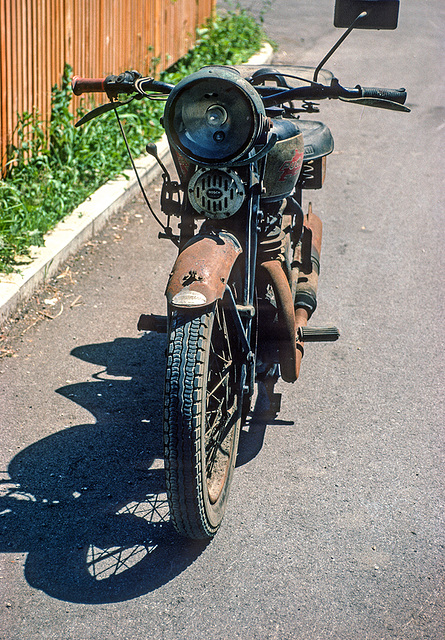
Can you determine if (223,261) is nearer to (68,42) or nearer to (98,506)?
(98,506)

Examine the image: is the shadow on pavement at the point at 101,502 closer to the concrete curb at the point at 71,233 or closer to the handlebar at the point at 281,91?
the concrete curb at the point at 71,233

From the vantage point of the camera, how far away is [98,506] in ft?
10.7

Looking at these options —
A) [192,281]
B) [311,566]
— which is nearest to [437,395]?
[311,566]

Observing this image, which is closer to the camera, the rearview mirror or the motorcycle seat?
the rearview mirror

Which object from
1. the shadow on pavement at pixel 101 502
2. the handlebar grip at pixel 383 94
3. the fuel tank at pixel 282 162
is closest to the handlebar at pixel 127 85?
the fuel tank at pixel 282 162

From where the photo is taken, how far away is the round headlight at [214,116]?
108 inches

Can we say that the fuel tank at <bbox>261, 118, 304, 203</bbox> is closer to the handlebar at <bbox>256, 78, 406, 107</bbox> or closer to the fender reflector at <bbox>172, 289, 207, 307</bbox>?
the handlebar at <bbox>256, 78, 406, 107</bbox>

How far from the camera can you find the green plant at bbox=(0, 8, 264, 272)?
5355mm

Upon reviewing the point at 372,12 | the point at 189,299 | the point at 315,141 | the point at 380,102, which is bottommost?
the point at 189,299

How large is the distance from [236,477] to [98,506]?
66 cm

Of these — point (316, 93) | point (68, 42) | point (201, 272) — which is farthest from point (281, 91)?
point (68, 42)

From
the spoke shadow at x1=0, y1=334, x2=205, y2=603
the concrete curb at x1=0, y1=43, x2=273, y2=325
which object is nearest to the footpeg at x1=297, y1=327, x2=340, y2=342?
the spoke shadow at x1=0, y1=334, x2=205, y2=603

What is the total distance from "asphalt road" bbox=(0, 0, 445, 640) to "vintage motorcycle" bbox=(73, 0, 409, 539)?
0.87 feet

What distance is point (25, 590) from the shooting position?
9.19 feet
